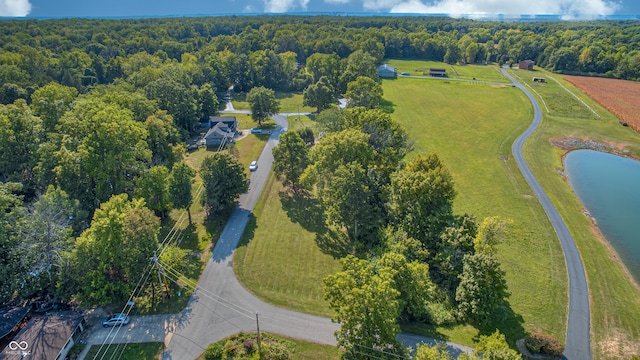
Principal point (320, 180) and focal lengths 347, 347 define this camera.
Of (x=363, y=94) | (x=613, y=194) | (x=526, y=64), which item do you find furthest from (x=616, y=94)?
(x=363, y=94)

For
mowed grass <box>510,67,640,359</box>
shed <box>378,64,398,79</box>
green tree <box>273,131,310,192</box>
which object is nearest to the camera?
mowed grass <box>510,67,640,359</box>

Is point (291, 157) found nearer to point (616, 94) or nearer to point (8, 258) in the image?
point (8, 258)

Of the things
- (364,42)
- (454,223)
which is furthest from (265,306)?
(364,42)

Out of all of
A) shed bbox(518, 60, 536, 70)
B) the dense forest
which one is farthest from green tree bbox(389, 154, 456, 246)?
shed bbox(518, 60, 536, 70)

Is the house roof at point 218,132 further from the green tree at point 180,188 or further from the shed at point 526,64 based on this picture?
the shed at point 526,64

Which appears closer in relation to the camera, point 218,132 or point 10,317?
point 10,317

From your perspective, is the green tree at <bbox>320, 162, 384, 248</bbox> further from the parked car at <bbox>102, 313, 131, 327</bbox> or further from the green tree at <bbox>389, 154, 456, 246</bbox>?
the parked car at <bbox>102, 313, 131, 327</bbox>
